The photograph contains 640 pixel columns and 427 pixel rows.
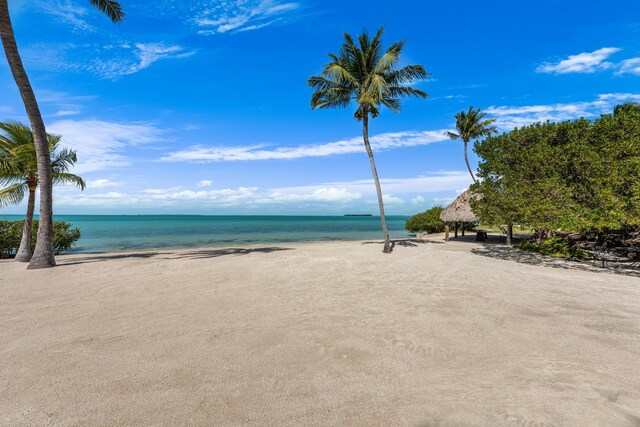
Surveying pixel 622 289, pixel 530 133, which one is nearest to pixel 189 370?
pixel 622 289

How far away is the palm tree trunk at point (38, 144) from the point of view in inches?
434

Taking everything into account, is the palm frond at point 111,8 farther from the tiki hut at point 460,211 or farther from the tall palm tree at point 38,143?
the tiki hut at point 460,211

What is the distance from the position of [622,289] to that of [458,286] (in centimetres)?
486

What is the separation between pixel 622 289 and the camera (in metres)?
8.64

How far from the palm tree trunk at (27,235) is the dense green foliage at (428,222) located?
1403 inches

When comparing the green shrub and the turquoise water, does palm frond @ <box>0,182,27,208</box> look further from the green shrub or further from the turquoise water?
the green shrub

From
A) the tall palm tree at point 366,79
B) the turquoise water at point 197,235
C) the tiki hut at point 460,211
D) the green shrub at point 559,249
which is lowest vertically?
the turquoise water at point 197,235

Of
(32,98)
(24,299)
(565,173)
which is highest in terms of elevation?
(32,98)

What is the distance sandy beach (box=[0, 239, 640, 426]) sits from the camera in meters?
3.26

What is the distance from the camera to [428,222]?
1470 inches

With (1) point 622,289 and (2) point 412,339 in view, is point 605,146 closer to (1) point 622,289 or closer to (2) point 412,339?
(1) point 622,289

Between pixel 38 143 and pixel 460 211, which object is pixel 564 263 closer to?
pixel 460 211

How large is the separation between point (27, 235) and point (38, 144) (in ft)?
17.8

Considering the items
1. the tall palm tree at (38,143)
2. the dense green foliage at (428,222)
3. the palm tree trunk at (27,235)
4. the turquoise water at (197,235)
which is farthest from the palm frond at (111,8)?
the dense green foliage at (428,222)
